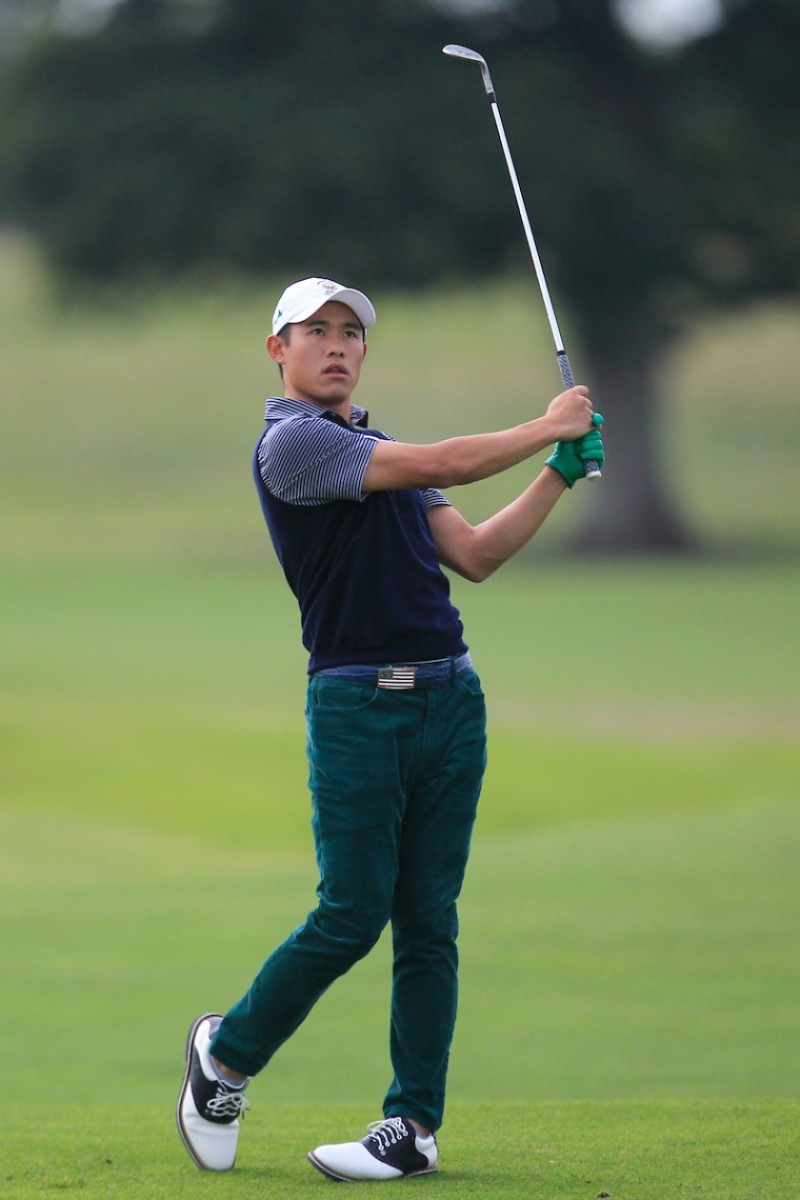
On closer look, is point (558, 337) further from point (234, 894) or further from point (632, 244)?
point (632, 244)

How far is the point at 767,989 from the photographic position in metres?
6.57

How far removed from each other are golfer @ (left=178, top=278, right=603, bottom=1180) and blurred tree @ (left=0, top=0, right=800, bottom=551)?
22.9 meters

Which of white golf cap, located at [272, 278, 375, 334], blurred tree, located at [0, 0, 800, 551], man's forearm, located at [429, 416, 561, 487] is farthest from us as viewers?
blurred tree, located at [0, 0, 800, 551]

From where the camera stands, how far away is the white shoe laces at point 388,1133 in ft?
12.2

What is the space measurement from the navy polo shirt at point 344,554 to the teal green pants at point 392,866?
0.30 ft

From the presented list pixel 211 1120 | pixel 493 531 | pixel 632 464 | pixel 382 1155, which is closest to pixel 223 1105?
pixel 211 1120

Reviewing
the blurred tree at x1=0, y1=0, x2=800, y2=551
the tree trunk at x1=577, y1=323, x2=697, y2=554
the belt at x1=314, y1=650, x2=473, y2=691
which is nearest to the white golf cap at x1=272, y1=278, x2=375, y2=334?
the belt at x1=314, y1=650, x2=473, y2=691

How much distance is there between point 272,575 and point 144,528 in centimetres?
1253

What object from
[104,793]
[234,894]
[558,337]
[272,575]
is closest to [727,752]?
[104,793]

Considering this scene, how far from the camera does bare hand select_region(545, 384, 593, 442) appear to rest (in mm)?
3721

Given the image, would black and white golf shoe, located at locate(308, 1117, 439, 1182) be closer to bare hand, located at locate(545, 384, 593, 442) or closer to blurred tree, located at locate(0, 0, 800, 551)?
bare hand, located at locate(545, 384, 593, 442)

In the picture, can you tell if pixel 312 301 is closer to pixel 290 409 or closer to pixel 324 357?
pixel 324 357

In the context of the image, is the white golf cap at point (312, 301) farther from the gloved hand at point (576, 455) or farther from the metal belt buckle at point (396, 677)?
the metal belt buckle at point (396, 677)

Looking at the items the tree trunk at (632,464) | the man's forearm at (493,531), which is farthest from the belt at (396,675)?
the tree trunk at (632,464)
